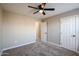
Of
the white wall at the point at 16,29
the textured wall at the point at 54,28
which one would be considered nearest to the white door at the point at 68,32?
the textured wall at the point at 54,28

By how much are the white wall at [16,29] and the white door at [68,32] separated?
7.88ft

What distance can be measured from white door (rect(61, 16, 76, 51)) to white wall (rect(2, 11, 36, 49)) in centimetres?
240

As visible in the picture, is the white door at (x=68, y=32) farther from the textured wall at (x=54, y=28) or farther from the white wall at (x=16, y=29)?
the white wall at (x=16, y=29)

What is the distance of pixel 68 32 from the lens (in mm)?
3992

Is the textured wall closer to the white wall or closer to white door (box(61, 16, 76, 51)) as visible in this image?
white door (box(61, 16, 76, 51))

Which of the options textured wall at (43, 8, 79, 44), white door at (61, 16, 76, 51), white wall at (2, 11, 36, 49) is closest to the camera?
white door at (61, 16, 76, 51)

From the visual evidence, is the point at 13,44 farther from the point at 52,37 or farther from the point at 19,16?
the point at 52,37

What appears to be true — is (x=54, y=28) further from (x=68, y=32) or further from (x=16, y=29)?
(x=16, y=29)

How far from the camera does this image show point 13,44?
4.24m

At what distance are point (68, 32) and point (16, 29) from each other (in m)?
3.02

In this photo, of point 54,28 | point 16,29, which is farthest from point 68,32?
point 16,29

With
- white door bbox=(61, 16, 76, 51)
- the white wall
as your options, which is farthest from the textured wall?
the white wall

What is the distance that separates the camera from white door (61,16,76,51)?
372 cm

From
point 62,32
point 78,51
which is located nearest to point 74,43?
point 78,51
